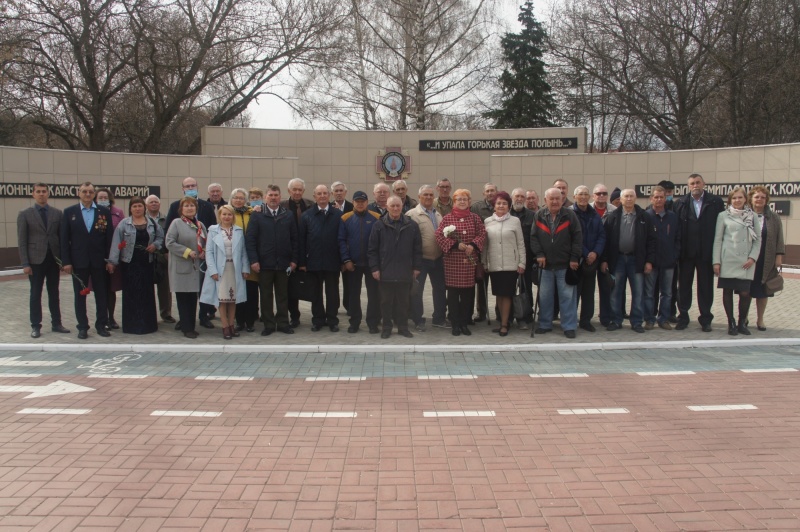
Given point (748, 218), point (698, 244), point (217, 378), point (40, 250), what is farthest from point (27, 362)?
point (748, 218)

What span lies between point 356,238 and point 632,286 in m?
3.99

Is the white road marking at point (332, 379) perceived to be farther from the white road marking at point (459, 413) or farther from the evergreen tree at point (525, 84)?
the evergreen tree at point (525, 84)

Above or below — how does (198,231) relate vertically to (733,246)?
A: above

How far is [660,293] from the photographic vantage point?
29.2 feet

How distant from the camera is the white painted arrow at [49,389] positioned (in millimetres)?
5805

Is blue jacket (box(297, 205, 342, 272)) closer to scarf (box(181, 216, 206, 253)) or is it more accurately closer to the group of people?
the group of people

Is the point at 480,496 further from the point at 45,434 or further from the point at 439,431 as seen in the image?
the point at 45,434

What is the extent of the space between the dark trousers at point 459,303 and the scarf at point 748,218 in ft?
12.4

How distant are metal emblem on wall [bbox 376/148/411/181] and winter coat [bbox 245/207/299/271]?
10.8 metres

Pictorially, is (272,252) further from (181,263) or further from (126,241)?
(126,241)

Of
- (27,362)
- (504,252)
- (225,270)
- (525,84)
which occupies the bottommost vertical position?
A: (27,362)

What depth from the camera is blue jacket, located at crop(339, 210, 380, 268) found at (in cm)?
868

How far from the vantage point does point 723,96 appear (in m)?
27.3

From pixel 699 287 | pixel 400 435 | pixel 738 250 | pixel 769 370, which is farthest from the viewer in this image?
pixel 699 287
